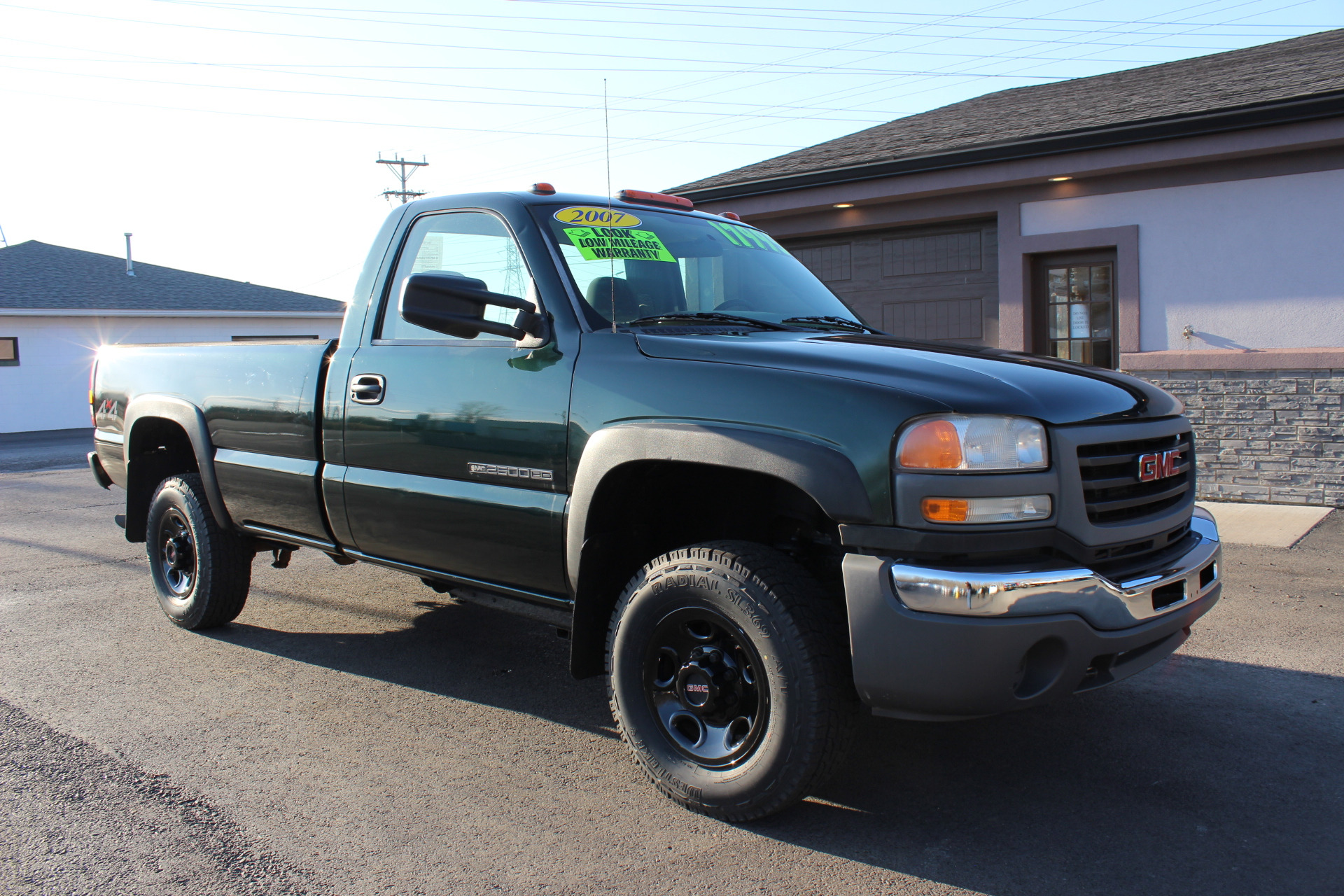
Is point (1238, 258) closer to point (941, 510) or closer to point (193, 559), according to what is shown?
point (941, 510)

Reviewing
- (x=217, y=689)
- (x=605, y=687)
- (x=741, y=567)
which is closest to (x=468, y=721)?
(x=605, y=687)

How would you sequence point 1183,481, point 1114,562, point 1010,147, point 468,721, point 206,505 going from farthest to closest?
point 1010,147 < point 206,505 < point 468,721 < point 1183,481 < point 1114,562

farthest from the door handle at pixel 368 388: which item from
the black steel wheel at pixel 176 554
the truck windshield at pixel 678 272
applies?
the black steel wheel at pixel 176 554

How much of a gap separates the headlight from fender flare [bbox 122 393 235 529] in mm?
3684

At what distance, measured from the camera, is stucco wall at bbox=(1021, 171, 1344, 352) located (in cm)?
860

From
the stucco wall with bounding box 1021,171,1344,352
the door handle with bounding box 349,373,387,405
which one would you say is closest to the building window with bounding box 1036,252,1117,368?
the stucco wall with bounding box 1021,171,1344,352

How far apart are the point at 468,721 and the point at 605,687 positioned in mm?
679

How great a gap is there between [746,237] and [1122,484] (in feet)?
7.10

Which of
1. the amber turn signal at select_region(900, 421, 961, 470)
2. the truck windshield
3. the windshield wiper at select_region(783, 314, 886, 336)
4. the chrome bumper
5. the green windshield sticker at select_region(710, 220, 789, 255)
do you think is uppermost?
the green windshield sticker at select_region(710, 220, 789, 255)

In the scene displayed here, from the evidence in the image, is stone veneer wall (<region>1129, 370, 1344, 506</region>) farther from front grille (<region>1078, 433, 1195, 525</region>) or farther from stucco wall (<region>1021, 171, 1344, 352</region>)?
front grille (<region>1078, 433, 1195, 525</region>)

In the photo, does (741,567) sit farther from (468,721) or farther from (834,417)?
(468,721)

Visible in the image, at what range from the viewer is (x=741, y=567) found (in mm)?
3045

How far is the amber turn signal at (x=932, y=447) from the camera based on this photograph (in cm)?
275

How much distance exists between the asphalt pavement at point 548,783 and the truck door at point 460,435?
72cm
